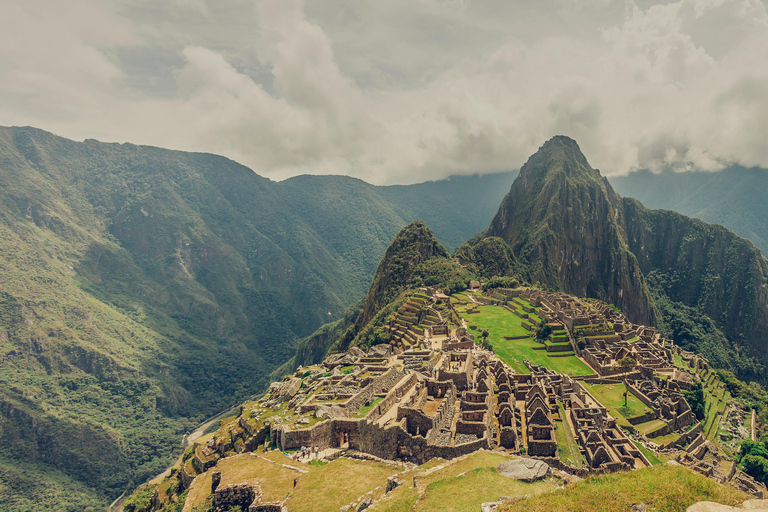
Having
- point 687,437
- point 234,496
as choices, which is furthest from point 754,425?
point 234,496

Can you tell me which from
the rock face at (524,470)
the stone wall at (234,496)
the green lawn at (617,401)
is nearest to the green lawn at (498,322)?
the green lawn at (617,401)

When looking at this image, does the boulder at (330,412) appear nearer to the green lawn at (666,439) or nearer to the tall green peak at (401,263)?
the green lawn at (666,439)

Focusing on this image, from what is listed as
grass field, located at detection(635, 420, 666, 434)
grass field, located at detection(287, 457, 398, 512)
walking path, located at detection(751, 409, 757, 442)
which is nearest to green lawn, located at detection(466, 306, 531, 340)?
grass field, located at detection(635, 420, 666, 434)

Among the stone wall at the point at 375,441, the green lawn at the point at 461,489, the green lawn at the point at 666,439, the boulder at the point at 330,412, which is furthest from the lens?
the green lawn at the point at 666,439

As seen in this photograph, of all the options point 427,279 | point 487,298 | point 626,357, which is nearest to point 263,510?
point 626,357

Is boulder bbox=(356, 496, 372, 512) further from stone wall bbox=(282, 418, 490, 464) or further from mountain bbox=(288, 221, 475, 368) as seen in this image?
mountain bbox=(288, 221, 475, 368)
